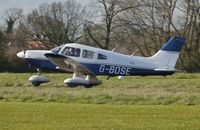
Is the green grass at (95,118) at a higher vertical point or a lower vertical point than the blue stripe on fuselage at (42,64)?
higher

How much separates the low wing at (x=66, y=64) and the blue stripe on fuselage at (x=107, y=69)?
301 millimetres

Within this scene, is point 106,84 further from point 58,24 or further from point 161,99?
point 58,24

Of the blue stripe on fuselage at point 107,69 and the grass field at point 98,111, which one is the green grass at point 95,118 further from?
the blue stripe on fuselage at point 107,69

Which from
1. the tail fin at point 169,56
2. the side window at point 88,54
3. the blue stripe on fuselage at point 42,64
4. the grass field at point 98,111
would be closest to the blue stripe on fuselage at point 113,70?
the side window at point 88,54

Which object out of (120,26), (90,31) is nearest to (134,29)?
(120,26)

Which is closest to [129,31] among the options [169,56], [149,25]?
[149,25]

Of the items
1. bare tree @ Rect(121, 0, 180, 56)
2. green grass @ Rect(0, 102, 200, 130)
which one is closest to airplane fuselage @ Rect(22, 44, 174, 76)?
green grass @ Rect(0, 102, 200, 130)

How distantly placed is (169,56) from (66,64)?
613 cm

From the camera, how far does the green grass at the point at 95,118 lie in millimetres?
14255

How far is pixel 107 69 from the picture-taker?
3362 centimetres

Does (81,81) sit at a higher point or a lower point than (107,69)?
lower

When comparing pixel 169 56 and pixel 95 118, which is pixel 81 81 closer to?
pixel 169 56

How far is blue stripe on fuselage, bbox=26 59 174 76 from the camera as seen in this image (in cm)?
3347

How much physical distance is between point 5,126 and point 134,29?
6044 centimetres
